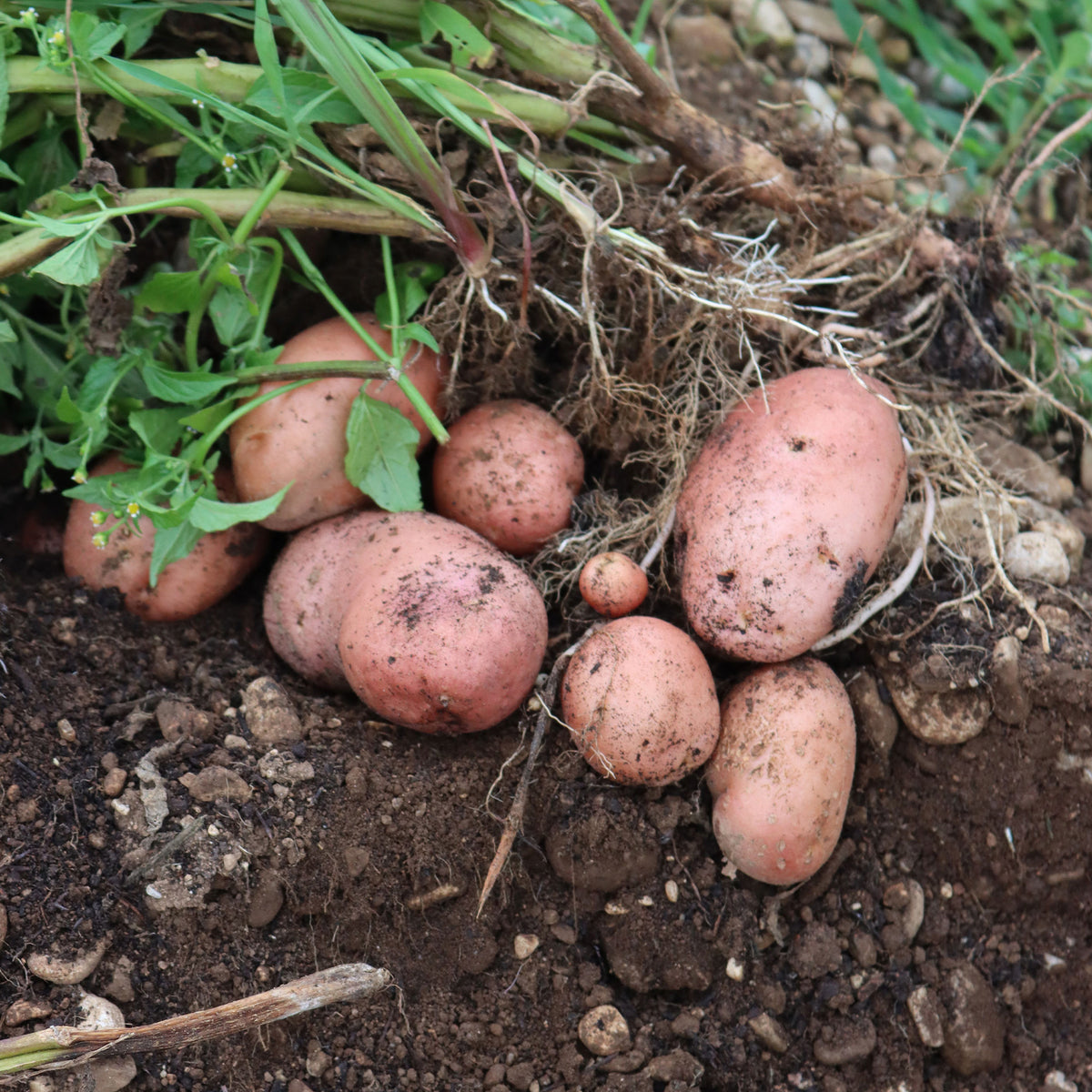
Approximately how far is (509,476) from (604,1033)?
0.82 m

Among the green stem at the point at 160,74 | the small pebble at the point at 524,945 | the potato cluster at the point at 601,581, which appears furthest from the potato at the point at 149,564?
the small pebble at the point at 524,945

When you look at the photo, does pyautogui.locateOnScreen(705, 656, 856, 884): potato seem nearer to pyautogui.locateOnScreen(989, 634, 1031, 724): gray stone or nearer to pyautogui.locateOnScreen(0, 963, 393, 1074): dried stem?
pyautogui.locateOnScreen(989, 634, 1031, 724): gray stone

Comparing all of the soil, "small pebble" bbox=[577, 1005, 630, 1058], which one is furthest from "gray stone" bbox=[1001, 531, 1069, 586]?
"small pebble" bbox=[577, 1005, 630, 1058]

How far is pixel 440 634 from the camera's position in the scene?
1446 mm

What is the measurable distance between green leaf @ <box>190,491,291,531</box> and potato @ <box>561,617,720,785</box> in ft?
1.61

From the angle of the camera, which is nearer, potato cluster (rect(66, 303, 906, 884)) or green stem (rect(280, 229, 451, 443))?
potato cluster (rect(66, 303, 906, 884))

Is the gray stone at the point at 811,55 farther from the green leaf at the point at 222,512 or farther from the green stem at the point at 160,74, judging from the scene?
the green leaf at the point at 222,512

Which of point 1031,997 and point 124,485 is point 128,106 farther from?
point 1031,997

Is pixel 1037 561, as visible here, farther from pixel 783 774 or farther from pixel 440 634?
pixel 440 634

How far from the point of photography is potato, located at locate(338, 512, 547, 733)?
1.44m

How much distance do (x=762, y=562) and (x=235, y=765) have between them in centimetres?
79

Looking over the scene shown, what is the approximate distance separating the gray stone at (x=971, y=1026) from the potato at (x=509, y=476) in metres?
0.90

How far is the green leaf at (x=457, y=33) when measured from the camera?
1.54m

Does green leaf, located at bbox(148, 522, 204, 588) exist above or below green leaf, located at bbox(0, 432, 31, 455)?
above
